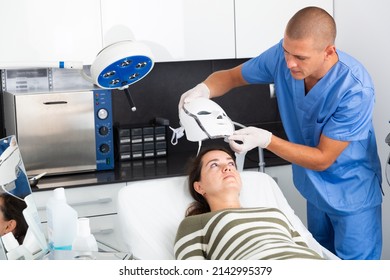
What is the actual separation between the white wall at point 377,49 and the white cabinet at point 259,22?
0.30m

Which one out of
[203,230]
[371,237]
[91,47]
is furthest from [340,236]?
[91,47]

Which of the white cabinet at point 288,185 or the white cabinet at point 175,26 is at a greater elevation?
the white cabinet at point 175,26

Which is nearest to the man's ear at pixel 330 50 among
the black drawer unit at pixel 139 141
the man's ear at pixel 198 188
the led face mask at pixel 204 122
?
the led face mask at pixel 204 122

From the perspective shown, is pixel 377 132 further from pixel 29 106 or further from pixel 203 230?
pixel 29 106

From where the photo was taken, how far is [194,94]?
2.49 m

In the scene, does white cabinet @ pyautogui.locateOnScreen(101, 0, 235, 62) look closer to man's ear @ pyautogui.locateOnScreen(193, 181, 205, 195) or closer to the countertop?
the countertop

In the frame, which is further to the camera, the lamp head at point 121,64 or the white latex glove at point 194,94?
the white latex glove at point 194,94

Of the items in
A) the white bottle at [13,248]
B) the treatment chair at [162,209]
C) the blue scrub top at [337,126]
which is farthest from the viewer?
the blue scrub top at [337,126]

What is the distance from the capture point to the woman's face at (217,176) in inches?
94.1

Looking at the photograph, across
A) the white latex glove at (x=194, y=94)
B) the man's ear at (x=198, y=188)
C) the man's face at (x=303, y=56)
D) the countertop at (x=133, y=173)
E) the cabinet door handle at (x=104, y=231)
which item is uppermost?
the man's face at (x=303, y=56)

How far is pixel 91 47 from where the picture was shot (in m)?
2.94

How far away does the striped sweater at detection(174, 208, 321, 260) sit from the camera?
211 centimetres

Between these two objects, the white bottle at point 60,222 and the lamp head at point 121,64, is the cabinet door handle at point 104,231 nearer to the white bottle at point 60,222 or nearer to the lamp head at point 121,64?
the lamp head at point 121,64
